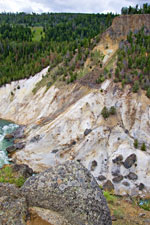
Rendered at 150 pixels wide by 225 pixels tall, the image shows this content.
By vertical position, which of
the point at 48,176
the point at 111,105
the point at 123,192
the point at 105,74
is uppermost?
the point at 105,74

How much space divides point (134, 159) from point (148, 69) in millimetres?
15194

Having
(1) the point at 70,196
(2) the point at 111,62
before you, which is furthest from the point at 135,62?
(1) the point at 70,196

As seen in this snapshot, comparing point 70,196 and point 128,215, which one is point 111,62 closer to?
point 128,215

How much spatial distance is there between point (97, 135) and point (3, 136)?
1750 cm

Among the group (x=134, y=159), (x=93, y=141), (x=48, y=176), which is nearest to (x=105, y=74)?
(x=93, y=141)

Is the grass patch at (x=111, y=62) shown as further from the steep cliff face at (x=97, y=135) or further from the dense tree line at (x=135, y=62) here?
the steep cliff face at (x=97, y=135)

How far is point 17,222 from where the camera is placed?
6750 mm

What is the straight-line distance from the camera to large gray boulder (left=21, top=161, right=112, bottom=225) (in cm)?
732

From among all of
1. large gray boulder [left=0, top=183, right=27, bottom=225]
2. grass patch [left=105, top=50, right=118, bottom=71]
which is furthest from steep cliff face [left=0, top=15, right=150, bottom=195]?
large gray boulder [left=0, top=183, right=27, bottom=225]

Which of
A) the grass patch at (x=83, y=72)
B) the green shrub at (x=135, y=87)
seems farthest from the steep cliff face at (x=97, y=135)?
the grass patch at (x=83, y=72)

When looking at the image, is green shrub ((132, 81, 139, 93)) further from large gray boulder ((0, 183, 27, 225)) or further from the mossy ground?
large gray boulder ((0, 183, 27, 225))

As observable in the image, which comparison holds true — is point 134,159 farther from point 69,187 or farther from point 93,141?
point 69,187

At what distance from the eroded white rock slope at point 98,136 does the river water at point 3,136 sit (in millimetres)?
1779

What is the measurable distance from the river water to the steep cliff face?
1655 mm
